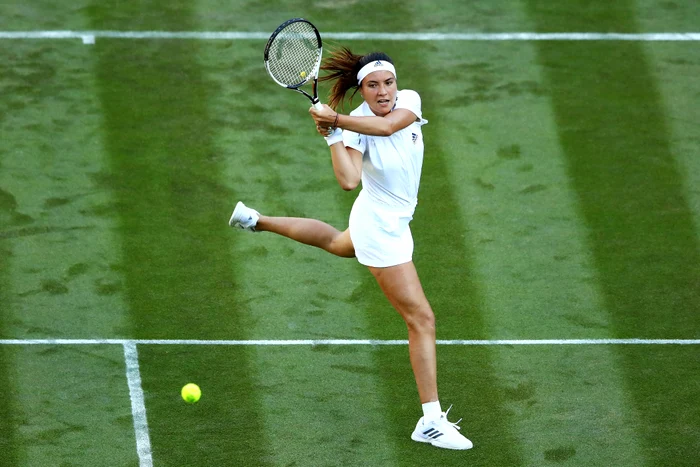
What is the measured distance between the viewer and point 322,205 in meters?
10.8

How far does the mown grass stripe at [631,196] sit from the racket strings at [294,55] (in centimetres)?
310

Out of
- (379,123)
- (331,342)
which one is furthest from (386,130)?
(331,342)

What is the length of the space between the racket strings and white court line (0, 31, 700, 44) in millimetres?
5141

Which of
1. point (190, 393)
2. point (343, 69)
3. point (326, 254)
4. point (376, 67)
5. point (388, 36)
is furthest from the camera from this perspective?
point (388, 36)

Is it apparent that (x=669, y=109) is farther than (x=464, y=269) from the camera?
Yes

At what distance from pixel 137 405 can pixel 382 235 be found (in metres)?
2.02

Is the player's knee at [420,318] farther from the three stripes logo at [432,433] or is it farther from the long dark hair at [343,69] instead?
the long dark hair at [343,69]

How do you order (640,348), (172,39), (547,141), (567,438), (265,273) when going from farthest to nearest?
(172,39), (547,141), (265,273), (640,348), (567,438)

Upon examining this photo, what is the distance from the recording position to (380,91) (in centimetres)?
779

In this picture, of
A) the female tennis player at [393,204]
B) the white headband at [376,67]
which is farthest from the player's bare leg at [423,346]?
the white headband at [376,67]

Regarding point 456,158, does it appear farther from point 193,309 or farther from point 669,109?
point 193,309

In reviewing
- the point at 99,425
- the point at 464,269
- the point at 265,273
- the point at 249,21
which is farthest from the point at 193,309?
the point at 249,21

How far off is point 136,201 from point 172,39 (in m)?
2.86

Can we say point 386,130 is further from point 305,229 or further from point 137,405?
point 137,405
